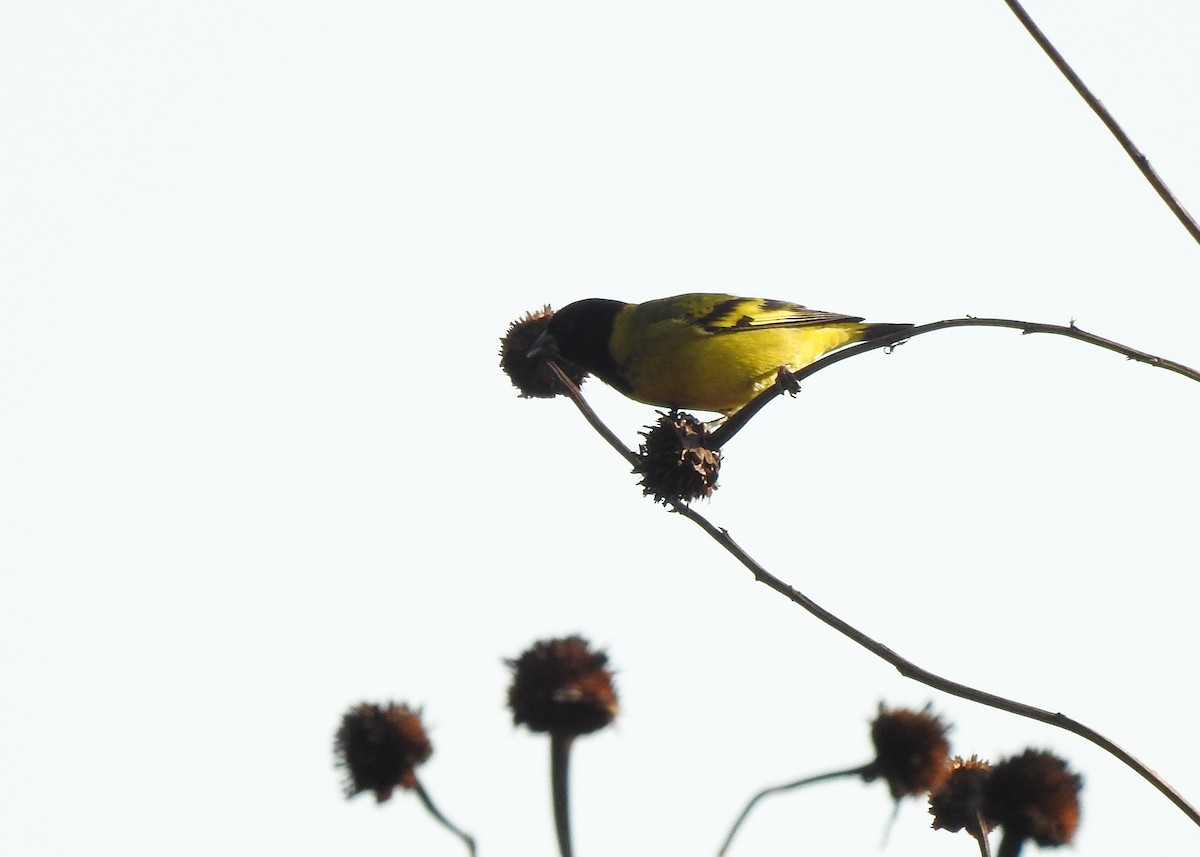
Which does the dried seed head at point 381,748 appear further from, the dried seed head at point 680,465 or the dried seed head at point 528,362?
the dried seed head at point 528,362

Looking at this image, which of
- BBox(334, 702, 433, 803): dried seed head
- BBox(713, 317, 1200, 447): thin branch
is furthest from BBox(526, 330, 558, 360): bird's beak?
BBox(334, 702, 433, 803): dried seed head

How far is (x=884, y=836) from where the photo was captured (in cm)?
362

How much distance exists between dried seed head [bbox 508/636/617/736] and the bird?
3.50 m

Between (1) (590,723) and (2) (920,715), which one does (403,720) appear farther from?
(2) (920,715)

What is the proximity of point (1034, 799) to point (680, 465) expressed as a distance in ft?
7.06

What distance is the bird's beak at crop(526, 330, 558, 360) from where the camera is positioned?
6.70 meters

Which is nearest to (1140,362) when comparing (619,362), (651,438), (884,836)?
(884,836)

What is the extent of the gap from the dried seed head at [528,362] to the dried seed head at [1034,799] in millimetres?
3241

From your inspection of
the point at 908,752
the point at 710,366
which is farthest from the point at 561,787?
the point at 710,366

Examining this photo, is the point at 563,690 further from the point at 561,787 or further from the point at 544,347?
the point at 544,347

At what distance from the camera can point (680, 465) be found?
202 inches

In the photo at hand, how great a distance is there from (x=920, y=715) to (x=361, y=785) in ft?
7.00

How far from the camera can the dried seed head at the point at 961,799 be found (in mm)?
3299

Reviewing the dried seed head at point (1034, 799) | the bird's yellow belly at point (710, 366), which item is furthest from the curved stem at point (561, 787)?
the bird's yellow belly at point (710, 366)
